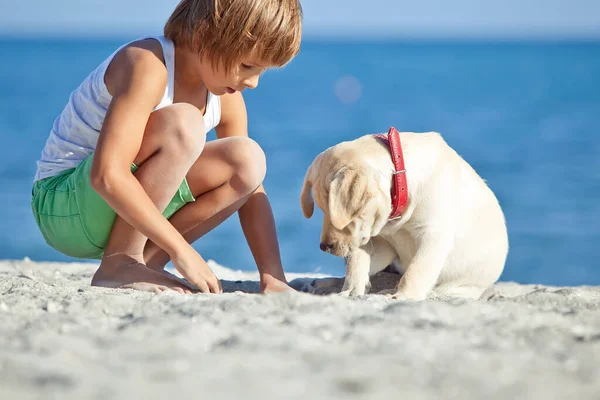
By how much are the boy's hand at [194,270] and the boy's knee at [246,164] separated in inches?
20.1

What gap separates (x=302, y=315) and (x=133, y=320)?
1.79 ft

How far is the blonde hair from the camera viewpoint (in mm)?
3352

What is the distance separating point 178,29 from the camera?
139 inches

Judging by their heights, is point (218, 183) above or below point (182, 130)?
below

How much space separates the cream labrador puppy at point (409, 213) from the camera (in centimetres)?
348

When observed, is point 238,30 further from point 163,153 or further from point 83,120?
point 83,120

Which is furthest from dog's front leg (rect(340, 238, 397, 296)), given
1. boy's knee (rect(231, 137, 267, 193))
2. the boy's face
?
the boy's face

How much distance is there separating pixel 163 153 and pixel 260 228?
721 mm

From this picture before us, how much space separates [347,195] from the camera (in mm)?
3441

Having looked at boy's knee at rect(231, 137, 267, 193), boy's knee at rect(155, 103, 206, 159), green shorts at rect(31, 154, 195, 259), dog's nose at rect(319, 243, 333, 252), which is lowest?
dog's nose at rect(319, 243, 333, 252)

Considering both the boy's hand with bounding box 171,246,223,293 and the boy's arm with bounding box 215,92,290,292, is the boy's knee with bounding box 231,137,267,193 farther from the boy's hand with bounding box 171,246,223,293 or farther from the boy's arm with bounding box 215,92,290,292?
the boy's hand with bounding box 171,246,223,293

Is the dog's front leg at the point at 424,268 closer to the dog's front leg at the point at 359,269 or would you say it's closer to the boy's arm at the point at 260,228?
the dog's front leg at the point at 359,269

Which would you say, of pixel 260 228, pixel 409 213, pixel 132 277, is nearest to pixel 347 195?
pixel 409 213

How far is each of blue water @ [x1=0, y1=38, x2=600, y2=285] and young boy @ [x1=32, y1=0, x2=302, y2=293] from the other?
4.06 m
